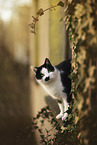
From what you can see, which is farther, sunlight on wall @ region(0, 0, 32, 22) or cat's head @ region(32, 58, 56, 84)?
sunlight on wall @ region(0, 0, 32, 22)

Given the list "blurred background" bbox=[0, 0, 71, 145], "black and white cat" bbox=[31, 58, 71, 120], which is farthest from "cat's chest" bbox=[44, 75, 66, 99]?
"blurred background" bbox=[0, 0, 71, 145]

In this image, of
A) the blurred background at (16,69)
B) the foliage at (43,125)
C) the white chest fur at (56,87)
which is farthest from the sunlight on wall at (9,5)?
the white chest fur at (56,87)

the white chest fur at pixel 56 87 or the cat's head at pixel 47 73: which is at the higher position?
the cat's head at pixel 47 73

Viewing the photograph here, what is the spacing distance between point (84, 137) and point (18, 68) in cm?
313

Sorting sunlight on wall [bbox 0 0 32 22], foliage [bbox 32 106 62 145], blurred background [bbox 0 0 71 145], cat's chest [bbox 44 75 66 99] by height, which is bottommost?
foliage [bbox 32 106 62 145]

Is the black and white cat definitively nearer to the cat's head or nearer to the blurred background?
the cat's head

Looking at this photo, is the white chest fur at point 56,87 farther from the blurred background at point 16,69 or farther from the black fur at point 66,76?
the blurred background at point 16,69

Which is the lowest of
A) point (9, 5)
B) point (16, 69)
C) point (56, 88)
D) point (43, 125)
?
point (43, 125)

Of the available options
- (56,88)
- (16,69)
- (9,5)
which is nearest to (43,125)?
(56,88)

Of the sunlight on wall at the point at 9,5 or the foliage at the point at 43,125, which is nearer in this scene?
the foliage at the point at 43,125

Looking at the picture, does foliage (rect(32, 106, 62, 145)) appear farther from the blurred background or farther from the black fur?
the blurred background

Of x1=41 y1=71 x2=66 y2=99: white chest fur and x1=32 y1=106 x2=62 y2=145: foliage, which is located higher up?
x1=41 y1=71 x2=66 y2=99: white chest fur

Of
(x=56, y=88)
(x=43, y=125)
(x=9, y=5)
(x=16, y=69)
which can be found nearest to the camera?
(x=56, y=88)

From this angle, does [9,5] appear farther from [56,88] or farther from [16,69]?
[56,88]
